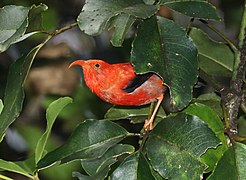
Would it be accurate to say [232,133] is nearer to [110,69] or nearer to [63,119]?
[110,69]

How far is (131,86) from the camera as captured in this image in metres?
1.06

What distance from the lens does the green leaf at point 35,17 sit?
98 cm

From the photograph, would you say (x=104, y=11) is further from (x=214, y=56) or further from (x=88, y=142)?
(x=214, y=56)

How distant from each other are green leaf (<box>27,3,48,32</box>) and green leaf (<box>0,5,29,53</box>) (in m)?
0.01

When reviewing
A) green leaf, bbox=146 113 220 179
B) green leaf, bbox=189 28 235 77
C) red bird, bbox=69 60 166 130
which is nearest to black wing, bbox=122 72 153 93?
red bird, bbox=69 60 166 130

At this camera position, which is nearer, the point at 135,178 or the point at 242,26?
the point at 135,178

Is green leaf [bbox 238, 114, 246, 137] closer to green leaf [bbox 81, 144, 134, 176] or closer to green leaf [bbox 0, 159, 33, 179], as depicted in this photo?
green leaf [bbox 81, 144, 134, 176]

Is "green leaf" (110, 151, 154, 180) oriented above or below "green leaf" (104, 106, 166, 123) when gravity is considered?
above

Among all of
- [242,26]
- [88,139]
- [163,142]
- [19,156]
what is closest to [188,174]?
[163,142]

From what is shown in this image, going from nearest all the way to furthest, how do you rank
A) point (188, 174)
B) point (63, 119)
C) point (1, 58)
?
point (188, 174), point (63, 119), point (1, 58)

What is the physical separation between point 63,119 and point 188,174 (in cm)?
102

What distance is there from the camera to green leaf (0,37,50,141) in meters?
0.97

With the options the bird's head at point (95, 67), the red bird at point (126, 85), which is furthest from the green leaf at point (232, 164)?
the bird's head at point (95, 67)

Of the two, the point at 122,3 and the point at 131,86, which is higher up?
the point at 122,3
